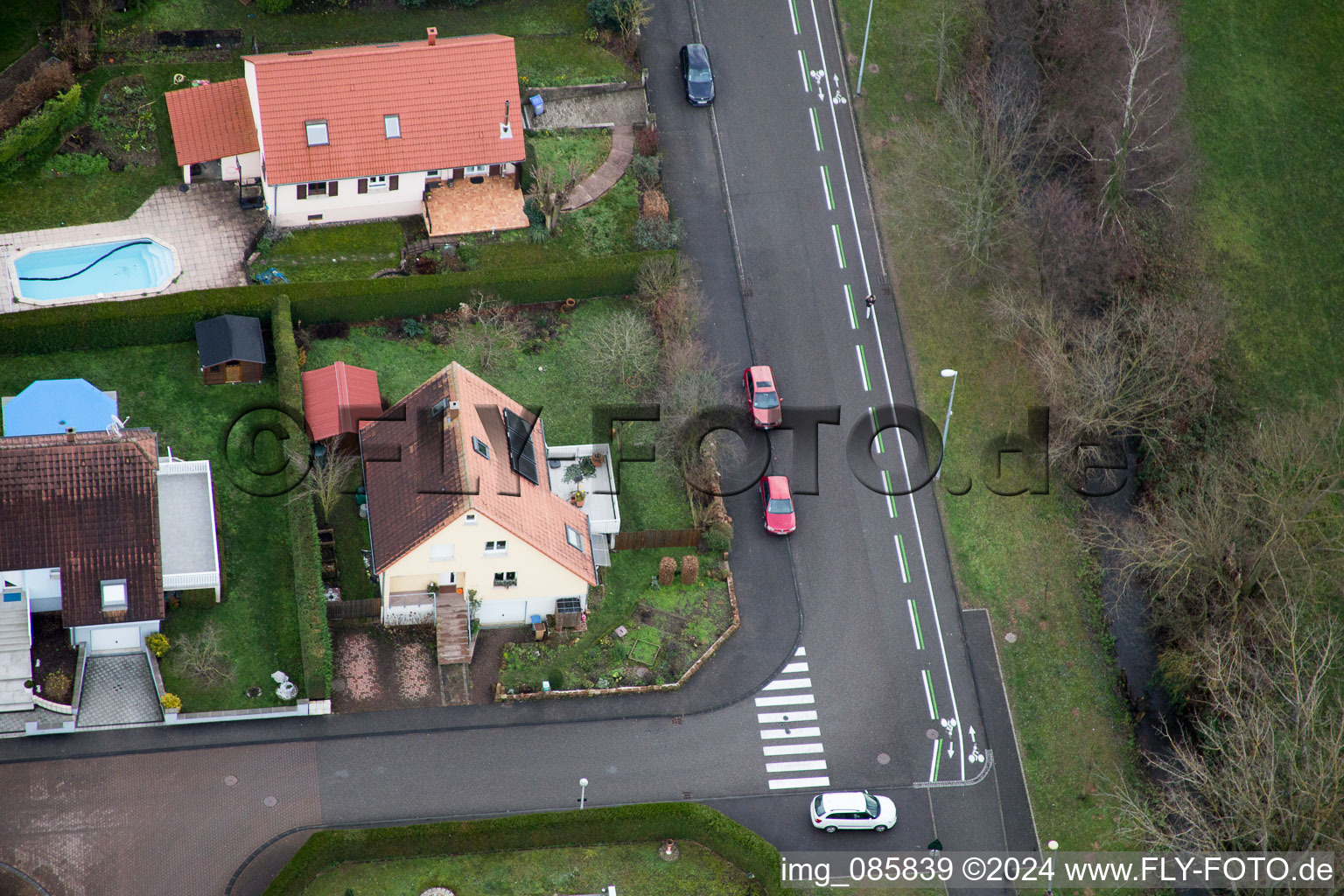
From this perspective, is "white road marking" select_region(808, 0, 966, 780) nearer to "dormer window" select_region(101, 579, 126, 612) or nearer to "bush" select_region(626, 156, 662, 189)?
"bush" select_region(626, 156, 662, 189)

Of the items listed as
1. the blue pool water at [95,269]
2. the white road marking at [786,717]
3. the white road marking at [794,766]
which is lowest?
the white road marking at [794,766]

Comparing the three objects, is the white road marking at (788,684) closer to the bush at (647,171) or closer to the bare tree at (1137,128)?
the bush at (647,171)

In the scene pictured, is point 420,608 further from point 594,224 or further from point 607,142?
point 607,142

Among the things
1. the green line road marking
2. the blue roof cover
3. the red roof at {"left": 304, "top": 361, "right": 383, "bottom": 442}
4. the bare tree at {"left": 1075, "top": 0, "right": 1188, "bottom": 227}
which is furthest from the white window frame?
the bare tree at {"left": 1075, "top": 0, "right": 1188, "bottom": 227}

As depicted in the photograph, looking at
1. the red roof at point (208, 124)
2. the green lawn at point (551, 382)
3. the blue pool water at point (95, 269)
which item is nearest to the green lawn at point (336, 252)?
the green lawn at point (551, 382)

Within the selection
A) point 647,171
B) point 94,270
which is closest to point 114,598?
point 94,270

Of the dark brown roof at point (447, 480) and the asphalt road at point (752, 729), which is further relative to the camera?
the dark brown roof at point (447, 480)
